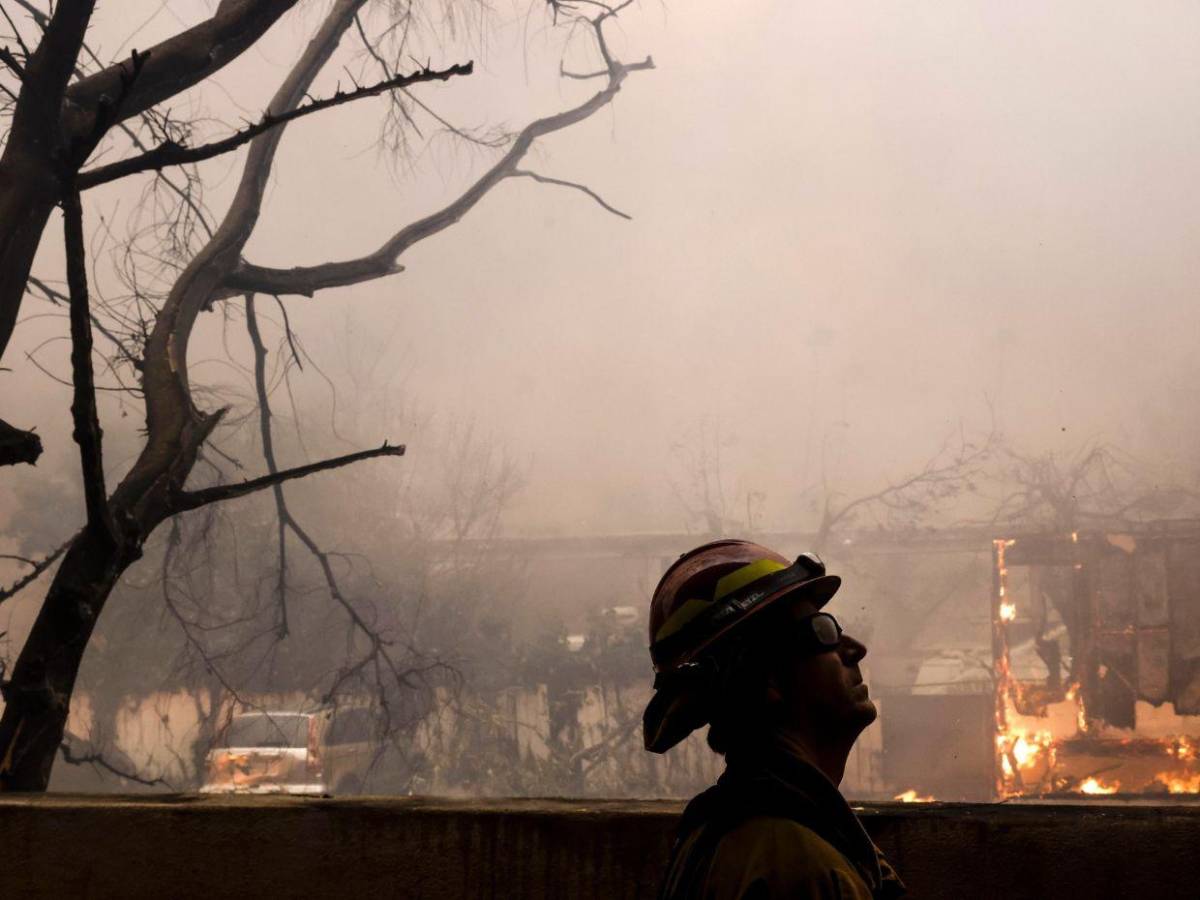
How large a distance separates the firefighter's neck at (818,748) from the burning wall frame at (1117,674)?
17.6m

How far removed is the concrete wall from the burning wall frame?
54.2 ft

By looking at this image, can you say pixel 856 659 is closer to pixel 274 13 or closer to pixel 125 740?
pixel 274 13

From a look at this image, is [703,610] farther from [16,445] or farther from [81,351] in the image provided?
[16,445]

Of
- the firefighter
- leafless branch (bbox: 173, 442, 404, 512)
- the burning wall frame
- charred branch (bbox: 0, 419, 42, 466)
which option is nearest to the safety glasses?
the firefighter

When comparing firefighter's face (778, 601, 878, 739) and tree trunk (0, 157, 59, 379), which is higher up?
tree trunk (0, 157, 59, 379)

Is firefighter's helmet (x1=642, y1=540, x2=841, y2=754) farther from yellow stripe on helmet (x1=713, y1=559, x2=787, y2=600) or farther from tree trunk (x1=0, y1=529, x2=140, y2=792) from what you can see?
tree trunk (x1=0, y1=529, x2=140, y2=792)

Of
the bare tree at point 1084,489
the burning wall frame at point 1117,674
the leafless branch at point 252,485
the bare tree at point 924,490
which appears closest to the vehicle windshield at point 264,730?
the burning wall frame at point 1117,674

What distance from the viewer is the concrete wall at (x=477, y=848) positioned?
2.30 metres

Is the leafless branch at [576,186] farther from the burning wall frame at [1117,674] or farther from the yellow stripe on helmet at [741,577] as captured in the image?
the burning wall frame at [1117,674]

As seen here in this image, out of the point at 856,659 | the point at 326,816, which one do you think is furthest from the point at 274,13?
the point at 856,659

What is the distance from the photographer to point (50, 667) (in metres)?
4.15

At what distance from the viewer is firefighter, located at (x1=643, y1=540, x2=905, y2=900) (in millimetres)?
1300

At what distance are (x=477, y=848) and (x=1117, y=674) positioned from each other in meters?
18.3

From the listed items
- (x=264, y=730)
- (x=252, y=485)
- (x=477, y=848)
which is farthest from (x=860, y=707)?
(x=264, y=730)
